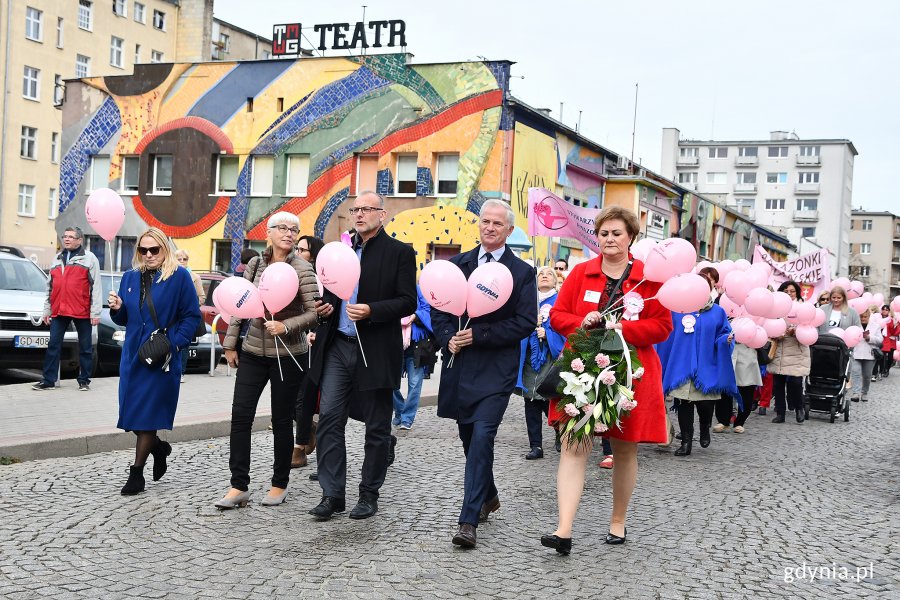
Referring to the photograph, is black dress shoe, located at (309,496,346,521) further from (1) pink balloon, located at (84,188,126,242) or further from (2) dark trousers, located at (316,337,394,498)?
(1) pink balloon, located at (84,188,126,242)

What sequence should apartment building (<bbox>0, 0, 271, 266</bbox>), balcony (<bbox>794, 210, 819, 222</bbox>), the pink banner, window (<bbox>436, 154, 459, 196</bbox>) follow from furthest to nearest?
balcony (<bbox>794, 210, 819, 222</bbox>) → apartment building (<bbox>0, 0, 271, 266</bbox>) → window (<bbox>436, 154, 459, 196</bbox>) → the pink banner

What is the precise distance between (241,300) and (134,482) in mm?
1541

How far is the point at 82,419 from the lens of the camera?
9492mm

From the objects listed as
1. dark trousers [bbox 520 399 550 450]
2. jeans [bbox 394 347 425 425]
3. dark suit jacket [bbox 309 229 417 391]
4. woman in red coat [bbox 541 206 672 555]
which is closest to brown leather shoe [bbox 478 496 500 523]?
woman in red coat [bbox 541 206 672 555]

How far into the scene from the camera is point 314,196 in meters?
33.9

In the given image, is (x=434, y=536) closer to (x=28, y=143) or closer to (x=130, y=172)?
(x=130, y=172)

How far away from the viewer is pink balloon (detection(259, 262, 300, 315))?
255 inches

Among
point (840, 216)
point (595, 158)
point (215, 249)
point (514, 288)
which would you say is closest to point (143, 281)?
point (514, 288)

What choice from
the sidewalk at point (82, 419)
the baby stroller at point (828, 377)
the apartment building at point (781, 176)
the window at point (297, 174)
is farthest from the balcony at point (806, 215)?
the sidewalk at point (82, 419)

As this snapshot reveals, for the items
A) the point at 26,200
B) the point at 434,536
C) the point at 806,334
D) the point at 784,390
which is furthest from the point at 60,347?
the point at 26,200

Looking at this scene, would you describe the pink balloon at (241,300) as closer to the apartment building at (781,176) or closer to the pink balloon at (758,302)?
the pink balloon at (758,302)

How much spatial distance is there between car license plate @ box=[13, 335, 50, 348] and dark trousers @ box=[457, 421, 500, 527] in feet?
27.3

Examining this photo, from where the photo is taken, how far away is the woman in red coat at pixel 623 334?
5.60 meters

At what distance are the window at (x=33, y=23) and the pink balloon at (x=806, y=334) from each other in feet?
165
